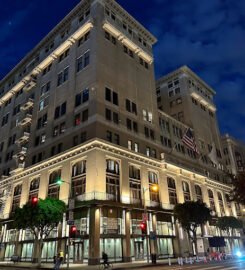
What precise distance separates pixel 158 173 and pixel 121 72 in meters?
21.1

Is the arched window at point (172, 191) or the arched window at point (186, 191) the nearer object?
the arched window at point (172, 191)

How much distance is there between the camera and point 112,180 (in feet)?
137

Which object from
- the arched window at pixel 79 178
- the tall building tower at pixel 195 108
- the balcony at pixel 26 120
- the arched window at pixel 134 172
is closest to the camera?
the arched window at pixel 79 178

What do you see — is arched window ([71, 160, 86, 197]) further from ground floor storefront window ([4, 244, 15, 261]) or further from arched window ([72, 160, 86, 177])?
ground floor storefront window ([4, 244, 15, 261])

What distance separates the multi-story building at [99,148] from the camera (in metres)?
39.7

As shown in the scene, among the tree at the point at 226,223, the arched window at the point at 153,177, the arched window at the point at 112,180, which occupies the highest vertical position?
the arched window at the point at 153,177

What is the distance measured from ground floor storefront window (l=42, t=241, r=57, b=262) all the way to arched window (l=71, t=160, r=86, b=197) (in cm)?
849

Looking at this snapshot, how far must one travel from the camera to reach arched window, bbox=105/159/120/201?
4031 cm

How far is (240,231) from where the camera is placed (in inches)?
2778

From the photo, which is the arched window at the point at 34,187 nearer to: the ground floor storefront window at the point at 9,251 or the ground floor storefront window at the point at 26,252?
the ground floor storefront window at the point at 26,252

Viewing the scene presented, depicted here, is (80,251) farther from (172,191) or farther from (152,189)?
(172,191)

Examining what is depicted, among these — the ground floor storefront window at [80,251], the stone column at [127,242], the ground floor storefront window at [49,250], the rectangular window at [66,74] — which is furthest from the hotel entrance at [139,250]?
the rectangular window at [66,74]

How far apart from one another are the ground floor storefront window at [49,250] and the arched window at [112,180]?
11503mm

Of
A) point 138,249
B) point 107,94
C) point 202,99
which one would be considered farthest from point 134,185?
point 202,99
